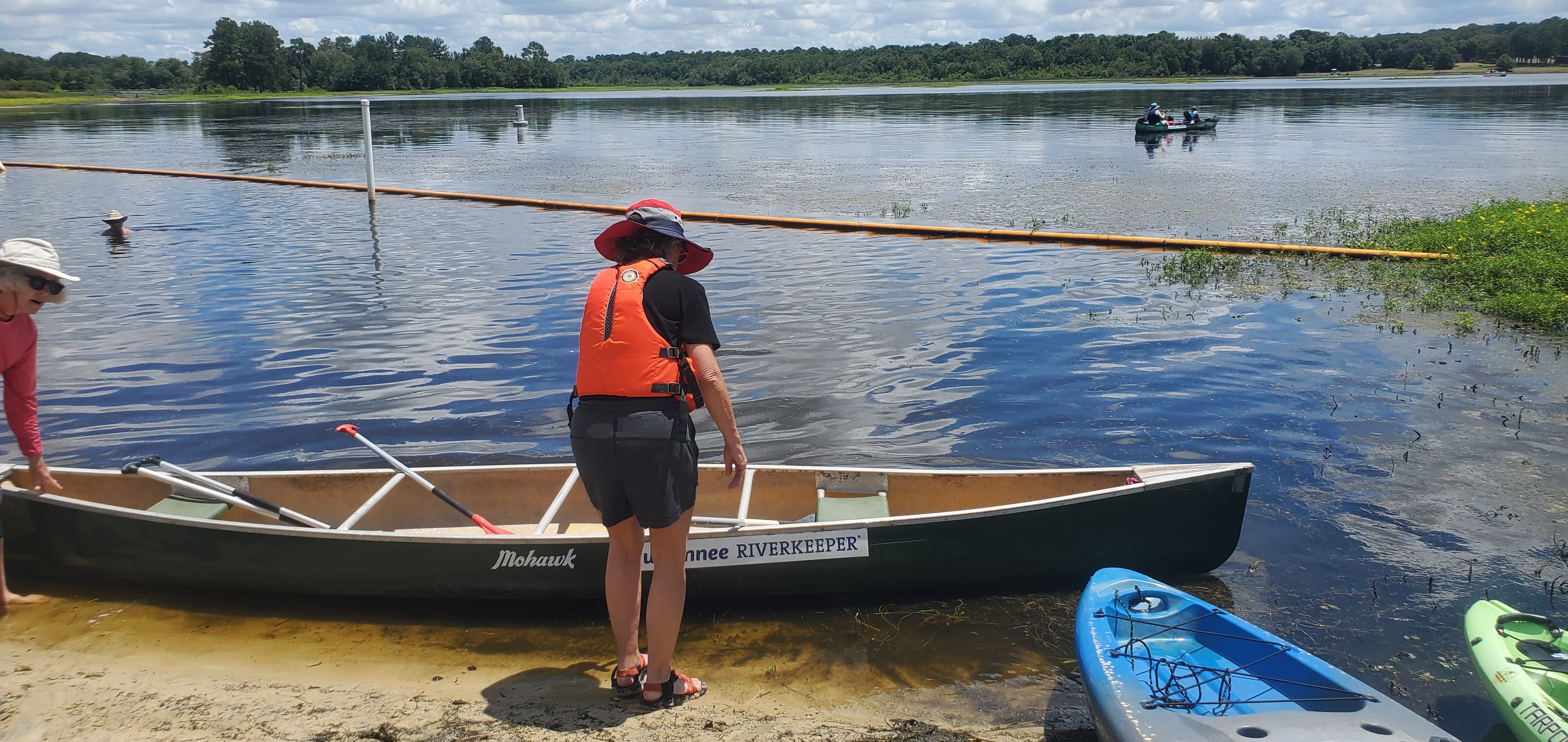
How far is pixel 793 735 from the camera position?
4805 mm

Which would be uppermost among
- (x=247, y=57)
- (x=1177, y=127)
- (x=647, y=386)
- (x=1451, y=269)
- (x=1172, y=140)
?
(x=247, y=57)

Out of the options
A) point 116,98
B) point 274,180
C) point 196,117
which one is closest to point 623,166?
point 274,180

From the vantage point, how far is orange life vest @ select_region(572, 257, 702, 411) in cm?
422

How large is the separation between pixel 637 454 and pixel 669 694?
1400 mm

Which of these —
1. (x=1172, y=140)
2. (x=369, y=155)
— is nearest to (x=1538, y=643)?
(x=369, y=155)

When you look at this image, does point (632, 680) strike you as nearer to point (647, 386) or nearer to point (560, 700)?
point (560, 700)

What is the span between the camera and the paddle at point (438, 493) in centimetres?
642

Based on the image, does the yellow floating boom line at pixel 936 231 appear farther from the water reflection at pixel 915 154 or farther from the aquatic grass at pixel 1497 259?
the water reflection at pixel 915 154

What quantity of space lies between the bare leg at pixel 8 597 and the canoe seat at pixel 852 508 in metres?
4.59

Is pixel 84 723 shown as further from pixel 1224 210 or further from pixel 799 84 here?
pixel 799 84

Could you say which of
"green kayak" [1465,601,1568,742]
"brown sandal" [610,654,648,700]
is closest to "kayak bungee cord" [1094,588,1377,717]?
"green kayak" [1465,601,1568,742]

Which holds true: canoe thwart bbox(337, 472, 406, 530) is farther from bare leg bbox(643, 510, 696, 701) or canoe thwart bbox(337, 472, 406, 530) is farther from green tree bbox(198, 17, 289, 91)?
green tree bbox(198, 17, 289, 91)

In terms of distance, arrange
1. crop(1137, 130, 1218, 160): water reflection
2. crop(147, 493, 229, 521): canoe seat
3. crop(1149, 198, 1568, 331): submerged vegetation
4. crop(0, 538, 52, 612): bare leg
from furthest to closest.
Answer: crop(1137, 130, 1218, 160): water reflection < crop(1149, 198, 1568, 331): submerged vegetation < crop(147, 493, 229, 521): canoe seat < crop(0, 538, 52, 612): bare leg

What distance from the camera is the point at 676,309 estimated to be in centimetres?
427
